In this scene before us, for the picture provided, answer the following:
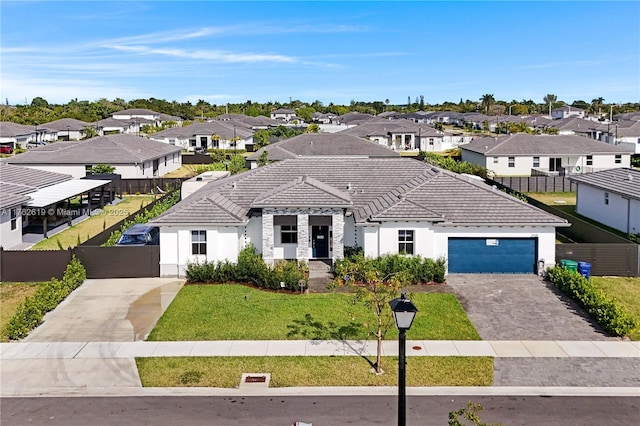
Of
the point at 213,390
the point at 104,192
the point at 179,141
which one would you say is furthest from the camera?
the point at 179,141

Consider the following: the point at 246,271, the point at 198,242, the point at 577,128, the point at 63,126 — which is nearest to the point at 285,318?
the point at 246,271

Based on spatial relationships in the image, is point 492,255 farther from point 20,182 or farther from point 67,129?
point 67,129

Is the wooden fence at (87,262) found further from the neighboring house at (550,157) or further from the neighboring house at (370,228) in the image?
the neighboring house at (550,157)

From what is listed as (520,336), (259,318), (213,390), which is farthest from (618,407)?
(259,318)

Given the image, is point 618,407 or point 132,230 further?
point 132,230

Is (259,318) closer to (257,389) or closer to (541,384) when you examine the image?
(257,389)
